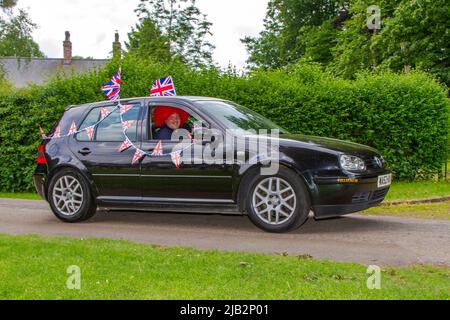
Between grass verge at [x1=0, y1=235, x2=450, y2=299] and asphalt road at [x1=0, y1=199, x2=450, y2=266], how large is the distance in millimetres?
617

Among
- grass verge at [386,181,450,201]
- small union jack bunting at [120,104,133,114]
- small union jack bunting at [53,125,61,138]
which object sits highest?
small union jack bunting at [120,104,133,114]

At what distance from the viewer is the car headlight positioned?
25.1 feet

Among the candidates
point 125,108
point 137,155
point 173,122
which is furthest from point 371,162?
point 125,108

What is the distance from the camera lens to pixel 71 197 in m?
9.12

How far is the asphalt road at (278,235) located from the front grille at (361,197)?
430mm

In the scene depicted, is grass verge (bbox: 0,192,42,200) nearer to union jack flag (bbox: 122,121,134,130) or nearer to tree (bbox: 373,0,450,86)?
union jack flag (bbox: 122,121,134,130)

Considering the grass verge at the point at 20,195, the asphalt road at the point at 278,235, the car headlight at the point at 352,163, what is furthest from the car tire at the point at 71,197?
the grass verge at the point at 20,195

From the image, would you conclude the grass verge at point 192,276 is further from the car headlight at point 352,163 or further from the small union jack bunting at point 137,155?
the small union jack bunting at point 137,155

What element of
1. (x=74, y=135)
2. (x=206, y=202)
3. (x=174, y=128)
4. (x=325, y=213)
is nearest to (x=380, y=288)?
(x=325, y=213)

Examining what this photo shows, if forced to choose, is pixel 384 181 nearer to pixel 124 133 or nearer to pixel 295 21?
pixel 124 133

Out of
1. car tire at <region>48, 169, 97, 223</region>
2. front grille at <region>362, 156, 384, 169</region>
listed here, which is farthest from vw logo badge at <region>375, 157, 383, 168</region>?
car tire at <region>48, 169, 97, 223</region>
